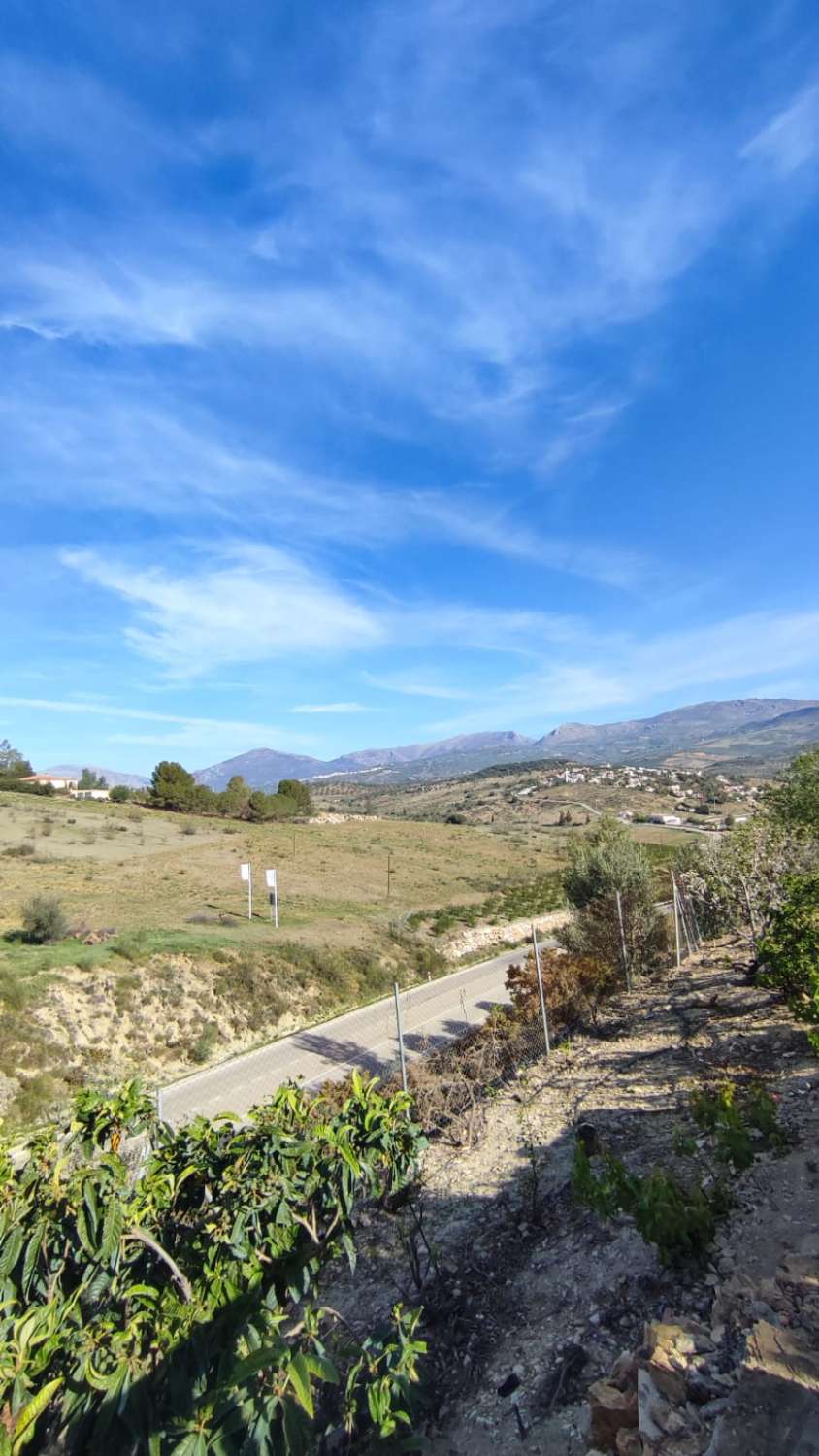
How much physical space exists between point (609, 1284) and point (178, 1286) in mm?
3353

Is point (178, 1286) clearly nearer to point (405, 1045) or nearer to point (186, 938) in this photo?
point (405, 1045)

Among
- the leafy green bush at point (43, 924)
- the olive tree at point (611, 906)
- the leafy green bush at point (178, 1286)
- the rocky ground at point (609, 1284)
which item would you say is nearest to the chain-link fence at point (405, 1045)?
the olive tree at point (611, 906)

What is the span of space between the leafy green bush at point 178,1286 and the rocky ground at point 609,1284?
3.05 ft

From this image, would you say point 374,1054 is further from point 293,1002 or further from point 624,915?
point 624,915

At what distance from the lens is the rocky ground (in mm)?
3311

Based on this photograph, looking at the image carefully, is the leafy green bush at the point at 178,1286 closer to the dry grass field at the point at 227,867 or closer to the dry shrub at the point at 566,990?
the dry shrub at the point at 566,990

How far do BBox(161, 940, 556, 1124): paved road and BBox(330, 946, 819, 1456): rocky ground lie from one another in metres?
5.17

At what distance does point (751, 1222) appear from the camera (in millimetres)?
5172

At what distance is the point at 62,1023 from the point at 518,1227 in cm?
1276

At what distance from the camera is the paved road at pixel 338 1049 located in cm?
1248

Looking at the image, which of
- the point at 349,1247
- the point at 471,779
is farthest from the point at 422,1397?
the point at 471,779

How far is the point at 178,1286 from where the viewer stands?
144 inches

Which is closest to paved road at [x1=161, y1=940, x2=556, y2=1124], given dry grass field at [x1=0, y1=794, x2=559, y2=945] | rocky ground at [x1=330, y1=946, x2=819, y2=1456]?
rocky ground at [x1=330, y1=946, x2=819, y2=1456]

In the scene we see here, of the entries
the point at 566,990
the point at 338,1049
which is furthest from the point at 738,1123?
the point at 338,1049
